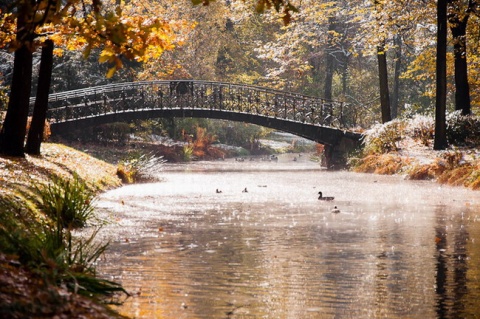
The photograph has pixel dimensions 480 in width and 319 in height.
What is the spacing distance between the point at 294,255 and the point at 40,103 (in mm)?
12054

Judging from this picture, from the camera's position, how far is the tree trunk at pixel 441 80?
85.9 ft

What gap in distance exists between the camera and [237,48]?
178ft

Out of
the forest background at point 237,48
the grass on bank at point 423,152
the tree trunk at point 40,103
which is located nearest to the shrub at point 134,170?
the forest background at point 237,48

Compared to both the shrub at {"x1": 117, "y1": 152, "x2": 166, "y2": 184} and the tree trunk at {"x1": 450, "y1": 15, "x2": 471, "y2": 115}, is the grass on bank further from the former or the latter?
the shrub at {"x1": 117, "y1": 152, "x2": 166, "y2": 184}

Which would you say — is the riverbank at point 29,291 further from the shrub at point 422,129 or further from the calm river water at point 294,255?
the shrub at point 422,129

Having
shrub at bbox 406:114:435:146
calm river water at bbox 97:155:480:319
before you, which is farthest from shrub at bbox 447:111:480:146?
calm river water at bbox 97:155:480:319

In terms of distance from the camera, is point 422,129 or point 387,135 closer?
point 422,129

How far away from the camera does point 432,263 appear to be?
377 inches

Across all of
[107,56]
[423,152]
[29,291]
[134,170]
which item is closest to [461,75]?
[423,152]

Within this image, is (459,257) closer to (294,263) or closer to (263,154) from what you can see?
(294,263)

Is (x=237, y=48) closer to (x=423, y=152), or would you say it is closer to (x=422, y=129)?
(x=422, y=129)

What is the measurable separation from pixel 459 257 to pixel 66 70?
105 ft

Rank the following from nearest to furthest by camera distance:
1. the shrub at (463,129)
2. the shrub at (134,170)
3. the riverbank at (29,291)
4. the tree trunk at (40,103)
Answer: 1. the riverbank at (29,291)
2. the tree trunk at (40,103)
3. the shrub at (134,170)
4. the shrub at (463,129)

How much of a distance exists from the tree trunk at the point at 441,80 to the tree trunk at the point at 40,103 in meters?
12.7
